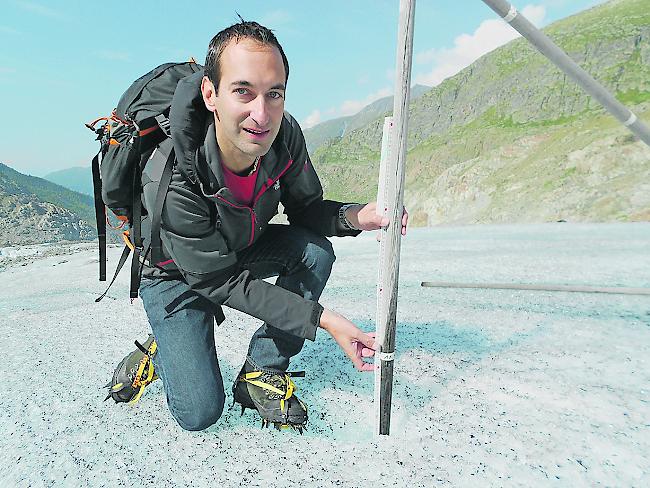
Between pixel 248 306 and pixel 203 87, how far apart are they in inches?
39.6

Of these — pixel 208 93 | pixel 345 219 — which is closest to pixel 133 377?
pixel 345 219

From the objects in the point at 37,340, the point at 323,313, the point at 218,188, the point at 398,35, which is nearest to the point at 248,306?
the point at 323,313

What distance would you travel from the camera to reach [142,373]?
8.17 ft

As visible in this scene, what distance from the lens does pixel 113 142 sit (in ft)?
6.91

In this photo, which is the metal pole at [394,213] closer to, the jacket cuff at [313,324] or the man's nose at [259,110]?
the jacket cuff at [313,324]

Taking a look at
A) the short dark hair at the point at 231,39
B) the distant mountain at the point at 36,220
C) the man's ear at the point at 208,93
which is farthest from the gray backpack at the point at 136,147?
the distant mountain at the point at 36,220

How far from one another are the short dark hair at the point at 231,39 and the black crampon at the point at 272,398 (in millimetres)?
1455

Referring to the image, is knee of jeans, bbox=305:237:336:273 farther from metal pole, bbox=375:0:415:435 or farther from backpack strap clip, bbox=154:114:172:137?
backpack strap clip, bbox=154:114:172:137

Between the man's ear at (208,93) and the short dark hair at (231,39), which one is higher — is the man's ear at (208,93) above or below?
below

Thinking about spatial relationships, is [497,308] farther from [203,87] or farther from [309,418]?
[203,87]

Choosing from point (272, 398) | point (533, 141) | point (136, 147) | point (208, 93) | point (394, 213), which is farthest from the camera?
point (533, 141)

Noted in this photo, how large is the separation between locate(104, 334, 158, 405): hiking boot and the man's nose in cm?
155

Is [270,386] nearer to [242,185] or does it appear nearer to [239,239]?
[239,239]

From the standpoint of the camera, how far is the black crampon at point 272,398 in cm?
213
